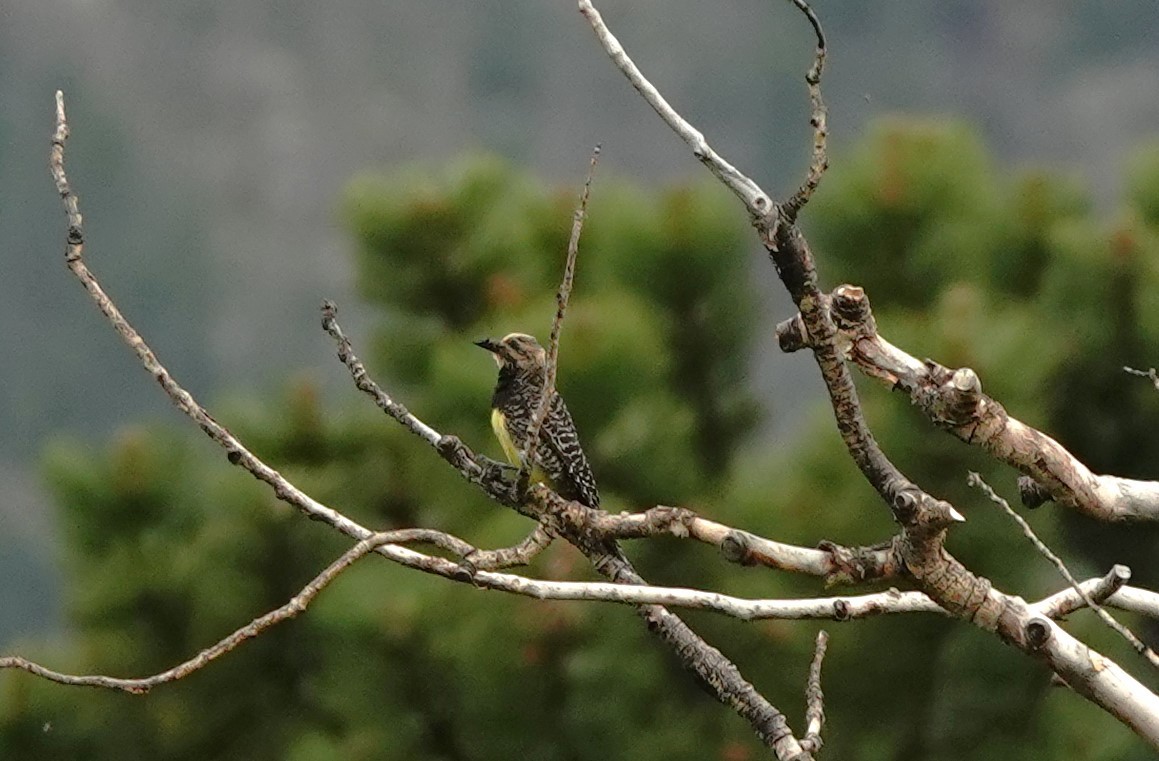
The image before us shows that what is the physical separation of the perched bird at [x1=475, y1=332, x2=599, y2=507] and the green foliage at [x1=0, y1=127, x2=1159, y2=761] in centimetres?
28

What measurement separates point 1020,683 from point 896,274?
30.4 inches

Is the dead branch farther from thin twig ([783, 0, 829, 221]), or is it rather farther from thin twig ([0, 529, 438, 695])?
thin twig ([0, 529, 438, 695])

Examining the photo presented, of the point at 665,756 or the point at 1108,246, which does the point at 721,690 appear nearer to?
the point at 665,756

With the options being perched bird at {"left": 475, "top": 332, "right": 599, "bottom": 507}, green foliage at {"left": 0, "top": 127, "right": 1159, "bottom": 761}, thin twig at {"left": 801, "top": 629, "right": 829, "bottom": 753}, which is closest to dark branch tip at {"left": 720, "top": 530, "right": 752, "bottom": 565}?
thin twig at {"left": 801, "top": 629, "right": 829, "bottom": 753}

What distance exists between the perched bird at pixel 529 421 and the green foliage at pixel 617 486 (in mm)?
277

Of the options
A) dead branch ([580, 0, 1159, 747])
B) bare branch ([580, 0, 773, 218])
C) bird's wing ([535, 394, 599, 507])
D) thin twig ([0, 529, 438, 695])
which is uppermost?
bird's wing ([535, 394, 599, 507])

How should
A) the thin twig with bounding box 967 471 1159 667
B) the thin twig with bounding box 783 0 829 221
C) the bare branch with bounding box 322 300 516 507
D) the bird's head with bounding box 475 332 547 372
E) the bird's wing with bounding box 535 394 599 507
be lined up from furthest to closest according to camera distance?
the bird's head with bounding box 475 332 547 372 → the bird's wing with bounding box 535 394 599 507 → the bare branch with bounding box 322 300 516 507 → the thin twig with bounding box 967 471 1159 667 → the thin twig with bounding box 783 0 829 221

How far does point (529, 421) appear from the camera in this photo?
1848mm

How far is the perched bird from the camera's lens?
1.89 m

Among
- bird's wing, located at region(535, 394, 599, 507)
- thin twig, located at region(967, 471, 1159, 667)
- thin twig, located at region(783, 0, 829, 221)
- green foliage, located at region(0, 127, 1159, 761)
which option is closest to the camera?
thin twig, located at region(783, 0, 829, 221)

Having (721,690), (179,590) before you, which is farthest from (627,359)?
(721,690)

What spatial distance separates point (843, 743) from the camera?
102 inches

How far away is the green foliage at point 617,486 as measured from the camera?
2.47 metres

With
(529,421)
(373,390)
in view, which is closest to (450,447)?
(373,390)
